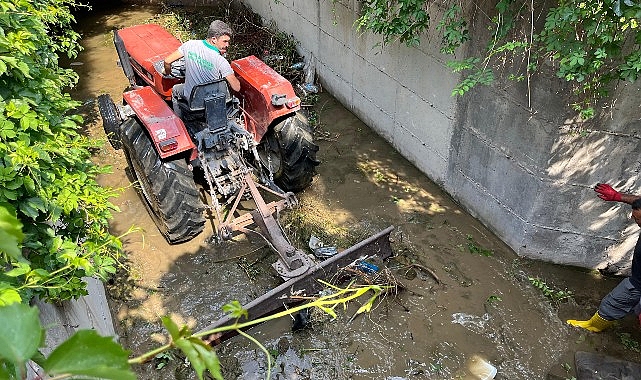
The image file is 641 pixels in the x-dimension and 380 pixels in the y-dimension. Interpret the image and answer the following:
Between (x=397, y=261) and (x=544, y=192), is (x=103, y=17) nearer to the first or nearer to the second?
(x=397, y=261)

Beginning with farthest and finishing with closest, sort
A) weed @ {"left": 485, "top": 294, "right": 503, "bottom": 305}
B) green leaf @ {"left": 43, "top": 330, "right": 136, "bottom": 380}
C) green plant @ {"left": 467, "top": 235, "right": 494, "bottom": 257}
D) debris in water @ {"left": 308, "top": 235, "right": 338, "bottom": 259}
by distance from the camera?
green plant @ {"left": 467, "top": 235, "right": 494, "bottom": 257}
debris in water @ {"left": 308, "top": 235, "right": 338, "bottom": 259}
weed @ {"left": 485, "top": 294, "right": 503, "bottom": 305}
green leaf @ {"left": 43, "top": 330, "right": 136, "bottom": 380}

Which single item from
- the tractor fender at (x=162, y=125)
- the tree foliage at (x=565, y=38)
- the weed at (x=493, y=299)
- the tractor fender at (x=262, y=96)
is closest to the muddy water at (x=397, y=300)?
the weed at (x=493, y=299)

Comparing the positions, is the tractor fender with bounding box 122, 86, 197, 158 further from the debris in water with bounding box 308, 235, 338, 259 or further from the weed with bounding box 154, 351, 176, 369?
the weed with bounding box 154, 351, 176, 369

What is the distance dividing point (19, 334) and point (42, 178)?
5.72 ft

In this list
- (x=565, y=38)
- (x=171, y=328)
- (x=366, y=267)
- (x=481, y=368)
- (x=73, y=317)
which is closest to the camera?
(x=171, y=328)

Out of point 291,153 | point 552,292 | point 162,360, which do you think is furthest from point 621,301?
point 162,360

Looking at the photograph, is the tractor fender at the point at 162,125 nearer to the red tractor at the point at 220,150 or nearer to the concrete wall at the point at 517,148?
the red tractor at the point at 220,150

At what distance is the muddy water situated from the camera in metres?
3.40

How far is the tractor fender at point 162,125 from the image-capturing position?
3926mm

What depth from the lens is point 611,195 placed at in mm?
3480

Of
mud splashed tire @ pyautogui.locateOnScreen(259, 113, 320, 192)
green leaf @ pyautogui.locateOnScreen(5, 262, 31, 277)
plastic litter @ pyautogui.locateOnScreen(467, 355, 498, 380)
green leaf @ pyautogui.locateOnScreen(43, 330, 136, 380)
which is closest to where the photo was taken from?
green leaf @ pyautogui.locateOnScreen(43, 330, 136, 380)

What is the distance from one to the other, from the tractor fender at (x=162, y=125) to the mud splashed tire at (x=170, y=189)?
0.14 meters

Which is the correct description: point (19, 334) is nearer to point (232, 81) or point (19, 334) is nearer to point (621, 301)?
point (232, 81)

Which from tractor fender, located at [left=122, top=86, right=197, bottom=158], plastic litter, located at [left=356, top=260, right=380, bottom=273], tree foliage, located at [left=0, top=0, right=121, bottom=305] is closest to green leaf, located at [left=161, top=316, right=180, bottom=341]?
tree foliage, located at [left=0, top=0, right=121, bottom=305]
